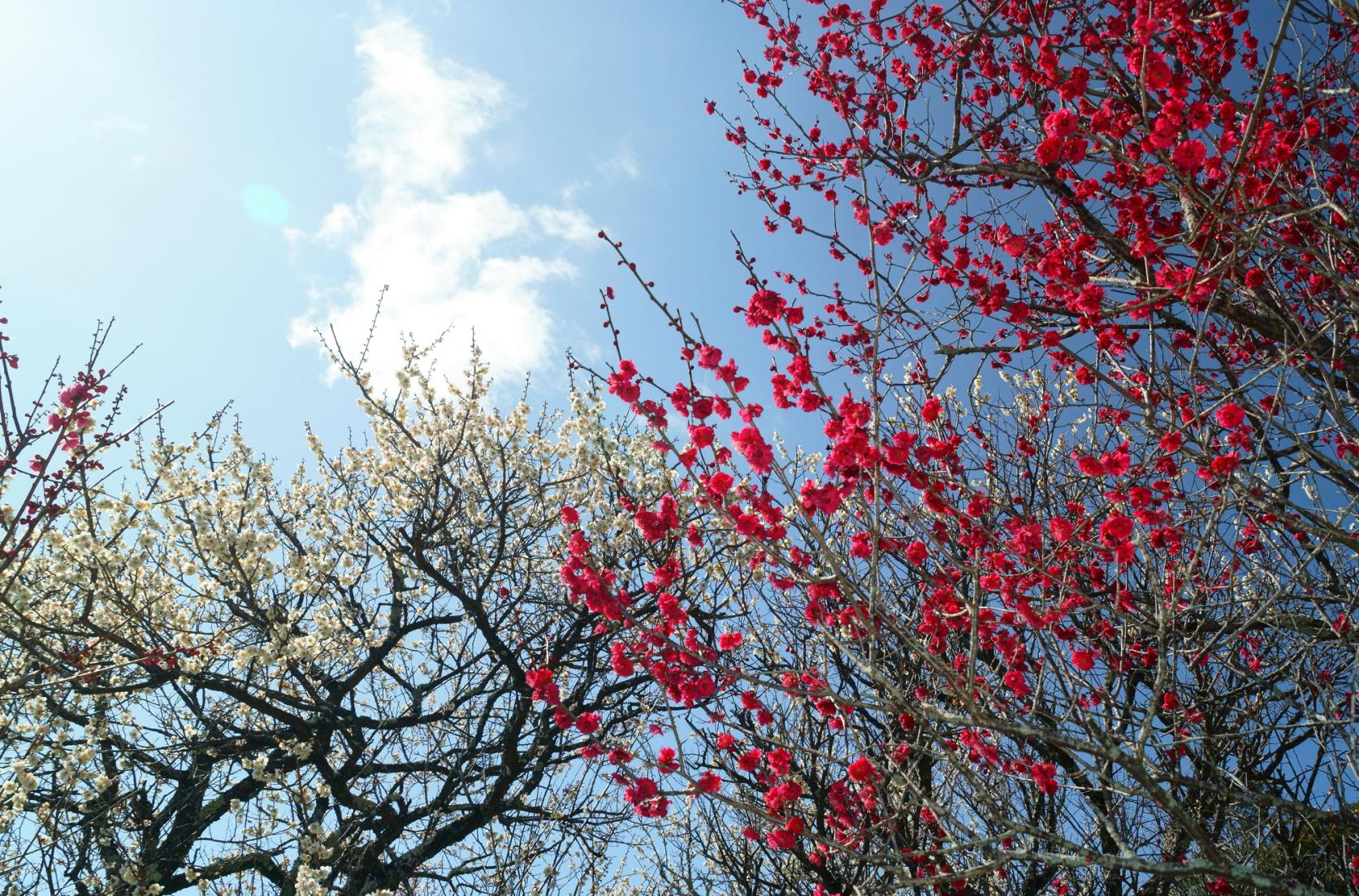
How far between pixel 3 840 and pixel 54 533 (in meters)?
2.79

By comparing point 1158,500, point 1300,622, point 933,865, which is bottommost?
point 933,865

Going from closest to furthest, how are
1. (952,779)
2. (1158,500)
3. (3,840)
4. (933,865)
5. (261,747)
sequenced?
(1158,500) < (933,865) < (952,779) < (3,840) < (261,747)

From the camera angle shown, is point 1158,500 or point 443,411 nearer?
point 1158,500

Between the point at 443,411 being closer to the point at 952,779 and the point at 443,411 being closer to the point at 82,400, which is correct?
the point at 82,400

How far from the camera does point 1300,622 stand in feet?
15.1

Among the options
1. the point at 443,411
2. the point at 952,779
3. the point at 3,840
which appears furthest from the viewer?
the point at 443,411

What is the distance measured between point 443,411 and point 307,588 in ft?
9.45

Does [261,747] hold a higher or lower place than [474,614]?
lower

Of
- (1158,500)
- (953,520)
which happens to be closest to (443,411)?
(953,520)

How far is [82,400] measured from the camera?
167 inches

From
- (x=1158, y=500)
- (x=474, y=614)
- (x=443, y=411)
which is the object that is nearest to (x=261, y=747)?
(x=474, y=614)

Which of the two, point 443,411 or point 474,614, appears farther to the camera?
point 443,411

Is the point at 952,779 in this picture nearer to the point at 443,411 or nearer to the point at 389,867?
the point at 389,867

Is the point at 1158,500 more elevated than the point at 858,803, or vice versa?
the point at 1158,500
